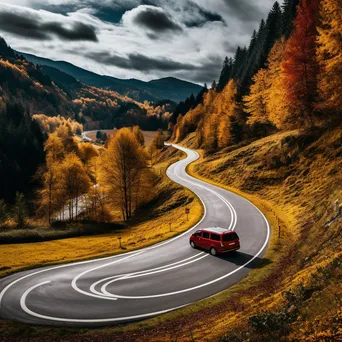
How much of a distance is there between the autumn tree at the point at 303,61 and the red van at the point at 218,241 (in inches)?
936

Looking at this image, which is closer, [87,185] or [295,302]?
[295,302]

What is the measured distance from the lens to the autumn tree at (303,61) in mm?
36781

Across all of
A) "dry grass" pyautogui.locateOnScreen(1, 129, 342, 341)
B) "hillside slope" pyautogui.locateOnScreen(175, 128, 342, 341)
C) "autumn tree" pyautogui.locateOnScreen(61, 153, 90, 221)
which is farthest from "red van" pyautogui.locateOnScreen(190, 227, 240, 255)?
"autumn tree" pyautogui.locateOnScreen(61, 153, 90, 221)

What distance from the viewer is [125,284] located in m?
18.3

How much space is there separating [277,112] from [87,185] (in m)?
32.1

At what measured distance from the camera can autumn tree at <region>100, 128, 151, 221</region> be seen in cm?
4619

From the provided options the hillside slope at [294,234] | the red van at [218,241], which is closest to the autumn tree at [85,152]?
the hillside slope at [294,234]

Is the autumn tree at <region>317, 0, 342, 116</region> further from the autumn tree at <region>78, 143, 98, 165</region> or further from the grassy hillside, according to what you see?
the autumn tree at <region>78, 143, 98, 165</region>

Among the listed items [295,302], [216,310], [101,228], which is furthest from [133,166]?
[295,302]

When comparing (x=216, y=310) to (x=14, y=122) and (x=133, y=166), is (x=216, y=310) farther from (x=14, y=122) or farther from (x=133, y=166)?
(x=14, y=122)

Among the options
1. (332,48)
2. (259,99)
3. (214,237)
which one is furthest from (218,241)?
(259,99)

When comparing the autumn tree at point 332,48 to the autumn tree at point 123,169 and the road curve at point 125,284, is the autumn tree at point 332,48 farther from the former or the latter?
the autumn tree at point 123,169

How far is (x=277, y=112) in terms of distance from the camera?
4291 centimetres

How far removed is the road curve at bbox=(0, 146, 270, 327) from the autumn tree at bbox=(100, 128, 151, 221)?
2156 centimetres
